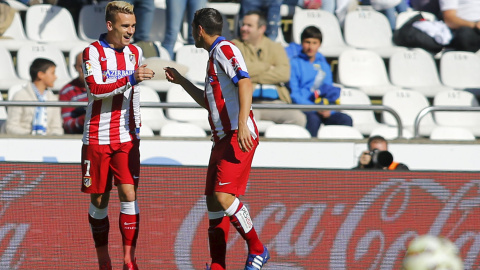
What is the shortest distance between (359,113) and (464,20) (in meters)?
2.39

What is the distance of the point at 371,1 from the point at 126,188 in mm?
6846

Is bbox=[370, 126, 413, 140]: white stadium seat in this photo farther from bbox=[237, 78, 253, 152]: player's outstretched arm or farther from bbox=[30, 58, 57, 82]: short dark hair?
bbox=[237, 78, 253, 152]: player's outstretched arm

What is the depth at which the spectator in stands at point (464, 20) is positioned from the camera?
11078 millimetres

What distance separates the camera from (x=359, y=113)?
32.6 feet

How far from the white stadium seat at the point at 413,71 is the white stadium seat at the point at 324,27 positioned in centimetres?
73

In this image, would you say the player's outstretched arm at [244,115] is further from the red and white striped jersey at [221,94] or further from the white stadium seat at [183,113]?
the white stadium seat at [183,113]

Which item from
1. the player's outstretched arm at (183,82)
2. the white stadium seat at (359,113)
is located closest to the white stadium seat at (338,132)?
the white stadium seat at (359,113)

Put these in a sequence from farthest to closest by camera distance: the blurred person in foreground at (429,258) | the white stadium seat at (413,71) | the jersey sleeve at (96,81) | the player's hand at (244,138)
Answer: the white stadium seat at (413,71) → the jersey sleeve at (96,81) → the player's hand at (244,138) → the blurred person in foreground at (429,258)

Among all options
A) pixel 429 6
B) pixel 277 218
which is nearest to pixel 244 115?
pixel 277 218

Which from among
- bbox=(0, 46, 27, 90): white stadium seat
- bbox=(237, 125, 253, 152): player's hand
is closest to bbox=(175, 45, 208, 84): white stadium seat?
bbox=(0, 46, 27, 90): white stadium seat

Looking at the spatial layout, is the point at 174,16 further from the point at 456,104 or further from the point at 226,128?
the point at 226,128

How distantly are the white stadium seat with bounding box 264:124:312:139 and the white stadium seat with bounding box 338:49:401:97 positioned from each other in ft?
5.92

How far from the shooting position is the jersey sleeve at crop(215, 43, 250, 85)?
560 centimetres

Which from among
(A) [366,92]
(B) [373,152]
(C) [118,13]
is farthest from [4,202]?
(A) [366,92]
